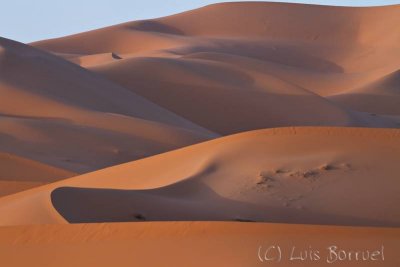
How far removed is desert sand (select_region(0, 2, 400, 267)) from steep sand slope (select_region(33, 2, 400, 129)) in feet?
0.33

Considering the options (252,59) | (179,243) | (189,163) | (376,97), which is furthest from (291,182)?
(252,59)

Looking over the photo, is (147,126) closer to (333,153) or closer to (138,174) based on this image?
(138,174)

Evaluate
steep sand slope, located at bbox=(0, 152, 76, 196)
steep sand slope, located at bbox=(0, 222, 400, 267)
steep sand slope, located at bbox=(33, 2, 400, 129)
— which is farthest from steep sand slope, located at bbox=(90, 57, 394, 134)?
steep sand slope, located at bbox=(0, 222, 400, 267)

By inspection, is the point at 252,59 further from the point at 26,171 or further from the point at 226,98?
the point at 26,171

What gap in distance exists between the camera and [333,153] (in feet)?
37.6

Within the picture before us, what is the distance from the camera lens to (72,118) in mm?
22844

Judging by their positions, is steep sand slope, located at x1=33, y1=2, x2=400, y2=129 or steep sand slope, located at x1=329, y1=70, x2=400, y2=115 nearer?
steep sand slope, located at x1=33, y1=2, x2=400, y2=129

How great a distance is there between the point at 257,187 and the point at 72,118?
1242 cm

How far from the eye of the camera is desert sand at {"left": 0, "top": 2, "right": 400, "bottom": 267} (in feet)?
24.3

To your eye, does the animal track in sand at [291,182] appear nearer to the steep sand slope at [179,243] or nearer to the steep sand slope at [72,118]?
the steep sand slope at [179,243]

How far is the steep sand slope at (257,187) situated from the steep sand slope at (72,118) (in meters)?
6.18

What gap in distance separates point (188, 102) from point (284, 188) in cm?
2105

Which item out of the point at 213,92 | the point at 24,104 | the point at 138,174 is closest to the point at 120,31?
the point at 213,92

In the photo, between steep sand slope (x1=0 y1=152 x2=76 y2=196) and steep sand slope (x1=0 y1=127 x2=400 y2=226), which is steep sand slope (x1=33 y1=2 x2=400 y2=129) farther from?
steep sand slope (x1=0 y1=127 x2=400 y2=226)
